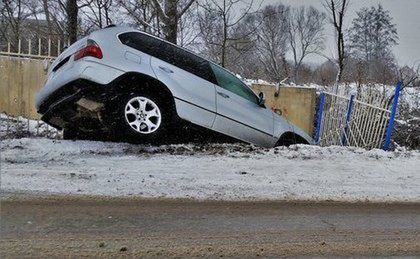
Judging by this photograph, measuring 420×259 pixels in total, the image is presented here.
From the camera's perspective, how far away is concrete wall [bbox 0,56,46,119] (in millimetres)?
12391

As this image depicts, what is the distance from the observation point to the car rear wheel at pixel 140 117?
7.11 m

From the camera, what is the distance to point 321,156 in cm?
789

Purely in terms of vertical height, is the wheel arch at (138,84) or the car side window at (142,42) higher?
the car side window at (142,42)

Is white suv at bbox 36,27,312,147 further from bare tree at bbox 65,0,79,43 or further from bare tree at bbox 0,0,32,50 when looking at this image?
bare tree at bbox 0,0,32,50

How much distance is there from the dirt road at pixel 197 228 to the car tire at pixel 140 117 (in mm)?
2114

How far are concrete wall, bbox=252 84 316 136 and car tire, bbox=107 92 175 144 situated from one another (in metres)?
5.67

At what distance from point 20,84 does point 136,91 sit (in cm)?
651

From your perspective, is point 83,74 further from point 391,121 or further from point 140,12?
point 140,12

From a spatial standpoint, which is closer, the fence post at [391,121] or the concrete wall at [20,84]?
the fence post at [391,121]

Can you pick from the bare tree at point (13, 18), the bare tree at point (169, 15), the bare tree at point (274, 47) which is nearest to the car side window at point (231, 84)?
the bare tree at point (169, 15)

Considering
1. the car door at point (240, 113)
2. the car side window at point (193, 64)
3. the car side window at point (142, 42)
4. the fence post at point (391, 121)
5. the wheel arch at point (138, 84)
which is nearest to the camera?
the wheel arch at point (138, 84)

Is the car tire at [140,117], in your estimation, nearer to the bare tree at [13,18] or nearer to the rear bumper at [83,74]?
the rear bumper at [83,74]

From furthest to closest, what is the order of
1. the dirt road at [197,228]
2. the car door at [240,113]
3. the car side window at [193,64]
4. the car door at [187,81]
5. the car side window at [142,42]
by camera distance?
the car door at [240,113], the car side window at [193,64], the car door at [187,81], the car side window at [142,42], the dirt road at [197,228]

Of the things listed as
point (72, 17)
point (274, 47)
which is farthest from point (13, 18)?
point (274, 47)
